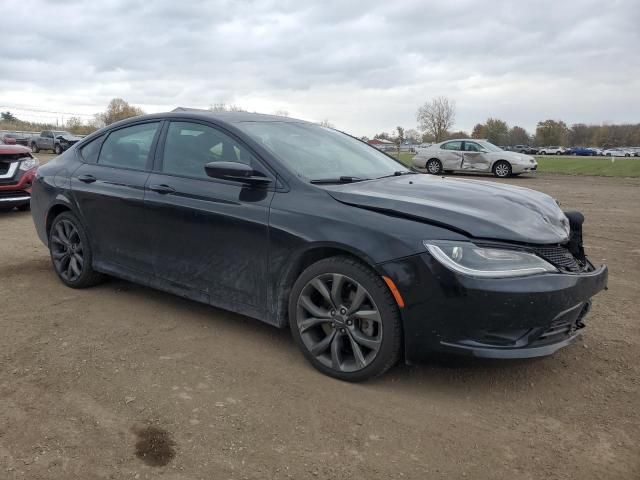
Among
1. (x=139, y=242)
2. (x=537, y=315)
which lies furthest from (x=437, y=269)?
(x=139, y=242)

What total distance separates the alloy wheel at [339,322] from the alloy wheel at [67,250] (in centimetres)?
254

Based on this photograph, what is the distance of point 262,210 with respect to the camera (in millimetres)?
3492

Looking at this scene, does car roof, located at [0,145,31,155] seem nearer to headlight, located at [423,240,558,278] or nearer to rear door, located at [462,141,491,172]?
headlight, located at [423,240,558,278]

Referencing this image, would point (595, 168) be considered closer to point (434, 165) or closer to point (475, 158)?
point (475, 158)

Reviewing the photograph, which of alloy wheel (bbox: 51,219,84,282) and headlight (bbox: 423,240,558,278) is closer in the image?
headlight (bbox: 423,240,558,278)

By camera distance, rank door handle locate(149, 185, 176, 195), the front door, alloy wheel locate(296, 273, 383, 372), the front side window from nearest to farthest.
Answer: alloy wheel locate(296, 273, 383, 372)
the front door
door handle locate(149, 185, 176, 195)
the front side window

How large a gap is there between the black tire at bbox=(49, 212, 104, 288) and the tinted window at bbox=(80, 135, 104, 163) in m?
0.53

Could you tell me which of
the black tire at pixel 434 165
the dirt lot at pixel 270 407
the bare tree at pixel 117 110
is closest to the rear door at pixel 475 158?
the black tire at pixel 434 165

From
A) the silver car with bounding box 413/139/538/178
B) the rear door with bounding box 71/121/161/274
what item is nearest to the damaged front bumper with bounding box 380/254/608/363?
the rear door with bounding box 71/121/161/274

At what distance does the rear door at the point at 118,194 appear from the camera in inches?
167

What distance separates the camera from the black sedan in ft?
9.34

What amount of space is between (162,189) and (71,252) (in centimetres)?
146

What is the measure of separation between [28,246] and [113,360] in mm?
4027

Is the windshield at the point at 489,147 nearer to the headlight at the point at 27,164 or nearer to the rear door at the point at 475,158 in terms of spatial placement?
the rear door at the point at 475,158
